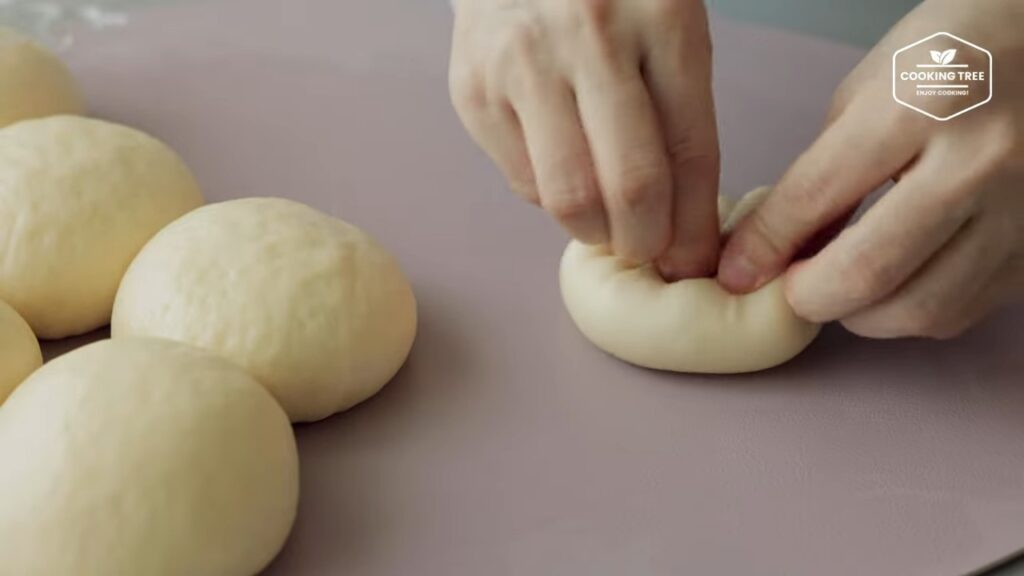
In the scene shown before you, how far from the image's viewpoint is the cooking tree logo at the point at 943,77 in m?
0.92

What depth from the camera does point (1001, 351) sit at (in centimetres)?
117

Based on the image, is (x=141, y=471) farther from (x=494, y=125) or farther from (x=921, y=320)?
(x=921, y=320)

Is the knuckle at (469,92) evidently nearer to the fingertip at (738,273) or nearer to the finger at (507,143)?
the finger at (507,143)

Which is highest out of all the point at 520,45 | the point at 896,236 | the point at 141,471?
the point at 520,45

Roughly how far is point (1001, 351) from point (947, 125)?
0.34 m

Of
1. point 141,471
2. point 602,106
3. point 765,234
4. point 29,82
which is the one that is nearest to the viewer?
point 141,471

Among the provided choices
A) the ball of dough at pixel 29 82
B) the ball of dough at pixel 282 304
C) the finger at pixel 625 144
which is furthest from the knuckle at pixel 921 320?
the ball of dough at pixel 29 82

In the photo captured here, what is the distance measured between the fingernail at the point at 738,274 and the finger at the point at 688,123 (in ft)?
0.13

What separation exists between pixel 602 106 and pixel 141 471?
0.47m

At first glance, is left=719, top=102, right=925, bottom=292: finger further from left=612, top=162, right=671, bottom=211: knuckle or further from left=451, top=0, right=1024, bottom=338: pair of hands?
left=612, top=162, right=671, bottom=211: knuckle

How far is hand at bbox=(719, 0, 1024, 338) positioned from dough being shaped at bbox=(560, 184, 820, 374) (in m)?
0.04

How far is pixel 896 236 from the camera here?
96 cm

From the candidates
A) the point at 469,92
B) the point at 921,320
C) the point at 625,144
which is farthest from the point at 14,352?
the point at 921,320

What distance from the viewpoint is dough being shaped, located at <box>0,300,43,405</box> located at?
3.38ft
